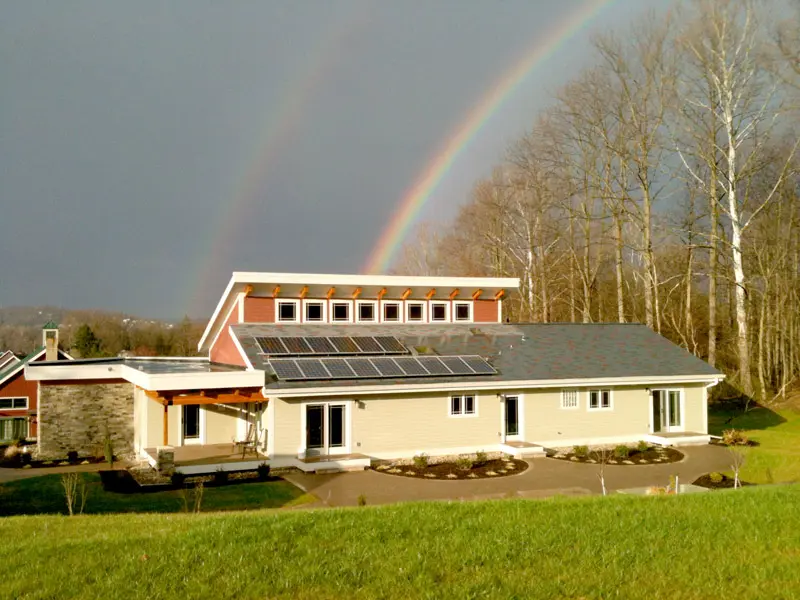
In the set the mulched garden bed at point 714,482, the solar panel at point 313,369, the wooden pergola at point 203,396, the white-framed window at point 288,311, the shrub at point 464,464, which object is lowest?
the mulched garden bed at point 714,482

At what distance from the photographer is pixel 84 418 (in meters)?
22.9

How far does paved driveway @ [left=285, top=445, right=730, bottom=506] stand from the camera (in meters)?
15.9

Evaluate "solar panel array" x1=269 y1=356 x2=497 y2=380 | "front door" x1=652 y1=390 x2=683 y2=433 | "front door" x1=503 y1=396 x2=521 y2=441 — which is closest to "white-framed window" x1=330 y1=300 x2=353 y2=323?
"solar panel array" x1=269 y1=356 x2=497 y2=380

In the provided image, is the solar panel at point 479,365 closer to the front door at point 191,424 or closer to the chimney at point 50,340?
the front door at point 191,424

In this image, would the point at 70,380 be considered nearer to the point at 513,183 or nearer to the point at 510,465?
the point at 510,465

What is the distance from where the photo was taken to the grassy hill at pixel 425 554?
6.23 metres

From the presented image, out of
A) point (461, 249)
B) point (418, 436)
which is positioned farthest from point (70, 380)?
point (461, 249)

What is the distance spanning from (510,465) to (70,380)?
14023 mm

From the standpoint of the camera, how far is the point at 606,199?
123ft

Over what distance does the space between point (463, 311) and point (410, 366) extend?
6.33m

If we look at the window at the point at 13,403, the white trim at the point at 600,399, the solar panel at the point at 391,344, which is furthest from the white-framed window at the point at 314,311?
the window at the point at 13,403

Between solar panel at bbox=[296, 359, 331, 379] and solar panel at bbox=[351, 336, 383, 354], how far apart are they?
2.08m

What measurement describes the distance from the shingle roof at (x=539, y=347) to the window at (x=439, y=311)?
495mm

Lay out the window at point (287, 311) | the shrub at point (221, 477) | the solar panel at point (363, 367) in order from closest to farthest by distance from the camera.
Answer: the shrub at point (221, 477) < the solar panel at point (363, 367) < the window at point (287, 311)
